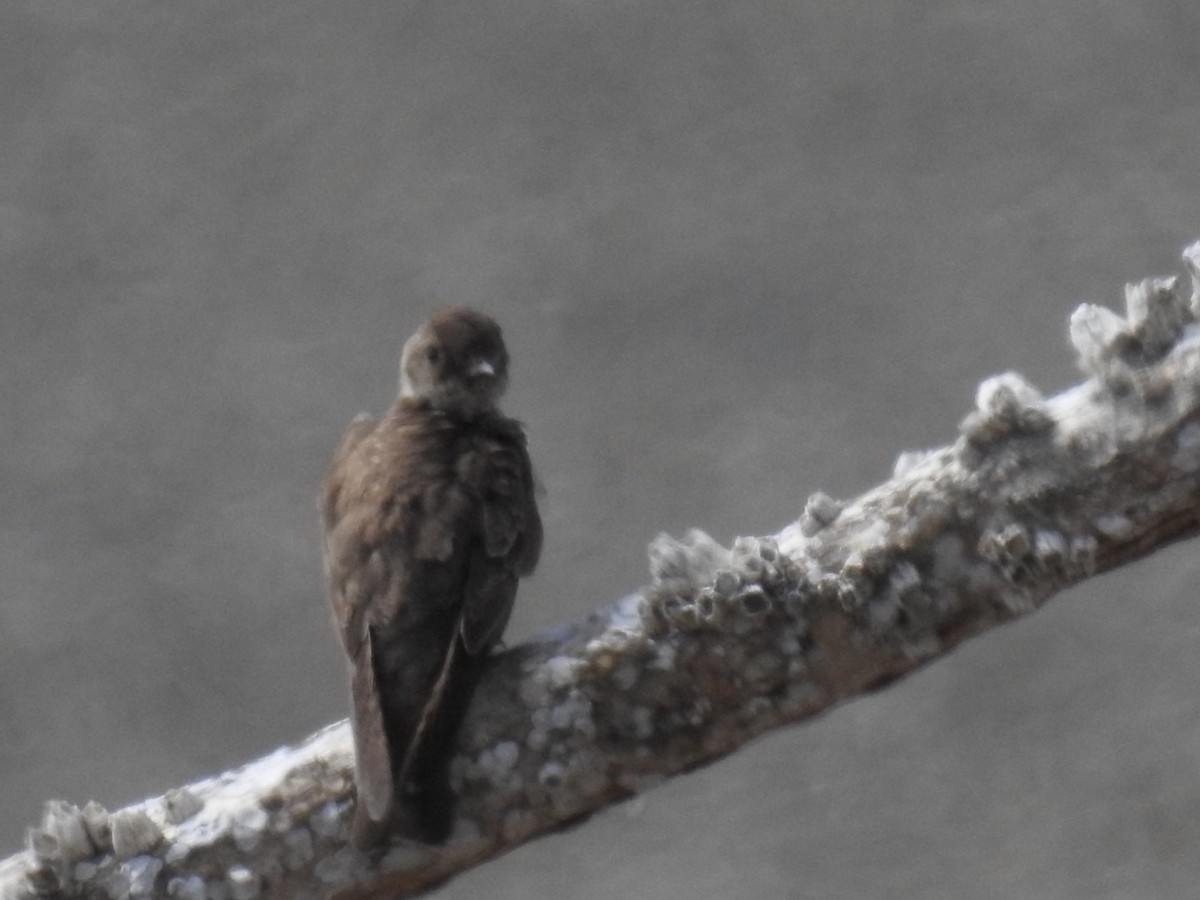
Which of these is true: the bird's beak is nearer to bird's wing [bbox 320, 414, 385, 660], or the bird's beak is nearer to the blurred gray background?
bird's wing [bbox 320, 414, 385, 660]

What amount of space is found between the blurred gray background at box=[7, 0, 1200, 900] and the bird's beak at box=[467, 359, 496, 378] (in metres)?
1.19

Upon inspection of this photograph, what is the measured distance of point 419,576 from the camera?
Result: 3209 millimetres

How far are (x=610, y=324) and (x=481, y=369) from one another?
128cm

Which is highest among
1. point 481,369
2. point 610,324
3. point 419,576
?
point 610,324

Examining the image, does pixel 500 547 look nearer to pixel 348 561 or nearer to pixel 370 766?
pixel 348 561

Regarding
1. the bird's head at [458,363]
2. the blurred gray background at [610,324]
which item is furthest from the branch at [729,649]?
the blurred gray background at [610,324]

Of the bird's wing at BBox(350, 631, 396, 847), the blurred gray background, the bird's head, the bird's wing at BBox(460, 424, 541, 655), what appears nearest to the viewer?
the bird's wing at BBox(350, 631, 396, 847)

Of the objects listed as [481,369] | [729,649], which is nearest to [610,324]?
[481,369]

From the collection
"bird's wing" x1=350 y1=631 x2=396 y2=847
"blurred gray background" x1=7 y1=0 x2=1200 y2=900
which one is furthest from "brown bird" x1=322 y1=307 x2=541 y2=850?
"blurred gray background" x1=7 y1=0 x2=1200 y2=900

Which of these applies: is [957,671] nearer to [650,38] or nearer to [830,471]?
[830,471]

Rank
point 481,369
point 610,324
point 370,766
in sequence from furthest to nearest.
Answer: point 610,324, point 481,369, point 370,766

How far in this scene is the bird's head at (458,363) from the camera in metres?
3.80

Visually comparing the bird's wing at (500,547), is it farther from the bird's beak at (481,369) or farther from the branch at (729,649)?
the bird's beak at (481,369)

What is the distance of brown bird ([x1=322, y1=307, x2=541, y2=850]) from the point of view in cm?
296
